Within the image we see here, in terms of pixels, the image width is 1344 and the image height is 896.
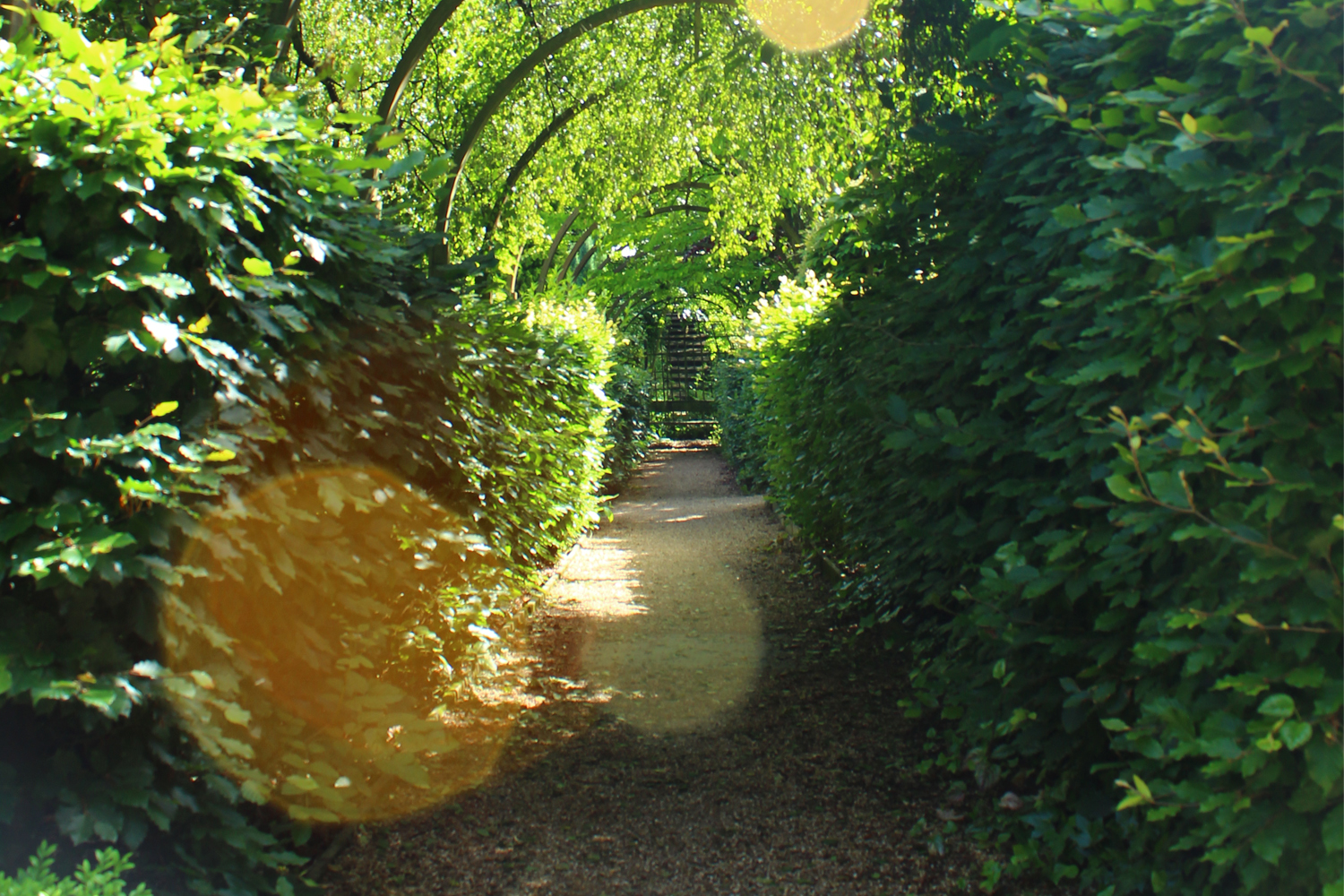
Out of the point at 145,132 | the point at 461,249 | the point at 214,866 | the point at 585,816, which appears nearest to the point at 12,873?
the point at 214,866

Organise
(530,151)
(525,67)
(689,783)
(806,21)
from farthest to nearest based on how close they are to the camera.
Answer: (530,151)
(525,67)
(806,21)
(689,783)

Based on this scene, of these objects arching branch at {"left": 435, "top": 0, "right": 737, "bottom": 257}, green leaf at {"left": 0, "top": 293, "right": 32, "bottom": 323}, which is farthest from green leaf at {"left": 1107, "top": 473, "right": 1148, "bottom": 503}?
arching branch at {"left": 435, "top": 0, "right": 737, "bottom": 257}

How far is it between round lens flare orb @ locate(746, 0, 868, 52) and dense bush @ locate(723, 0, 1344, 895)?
3.26 m

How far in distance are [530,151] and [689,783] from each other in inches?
409

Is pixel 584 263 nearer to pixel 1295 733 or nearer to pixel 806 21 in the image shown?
pixel 806 21

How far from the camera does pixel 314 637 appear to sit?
2.85 metres

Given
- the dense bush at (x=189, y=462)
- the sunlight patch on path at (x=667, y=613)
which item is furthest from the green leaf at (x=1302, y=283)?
the sunlight patch on path at (x=667, y=613)

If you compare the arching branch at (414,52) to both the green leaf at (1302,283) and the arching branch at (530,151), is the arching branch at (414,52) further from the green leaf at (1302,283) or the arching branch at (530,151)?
the green leaf at (1302,283)

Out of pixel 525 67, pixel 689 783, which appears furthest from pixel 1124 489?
pixel 525 67

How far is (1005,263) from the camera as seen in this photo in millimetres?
3426

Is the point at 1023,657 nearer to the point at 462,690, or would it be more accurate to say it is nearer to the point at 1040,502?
the point at 1040,502

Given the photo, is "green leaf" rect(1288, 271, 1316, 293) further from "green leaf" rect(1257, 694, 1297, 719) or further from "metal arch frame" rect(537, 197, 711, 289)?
"metal arch frame" rect(537, 197, 711, 289)

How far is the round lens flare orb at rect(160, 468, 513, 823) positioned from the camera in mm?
2424

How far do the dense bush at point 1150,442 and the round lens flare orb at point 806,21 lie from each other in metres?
3.26
